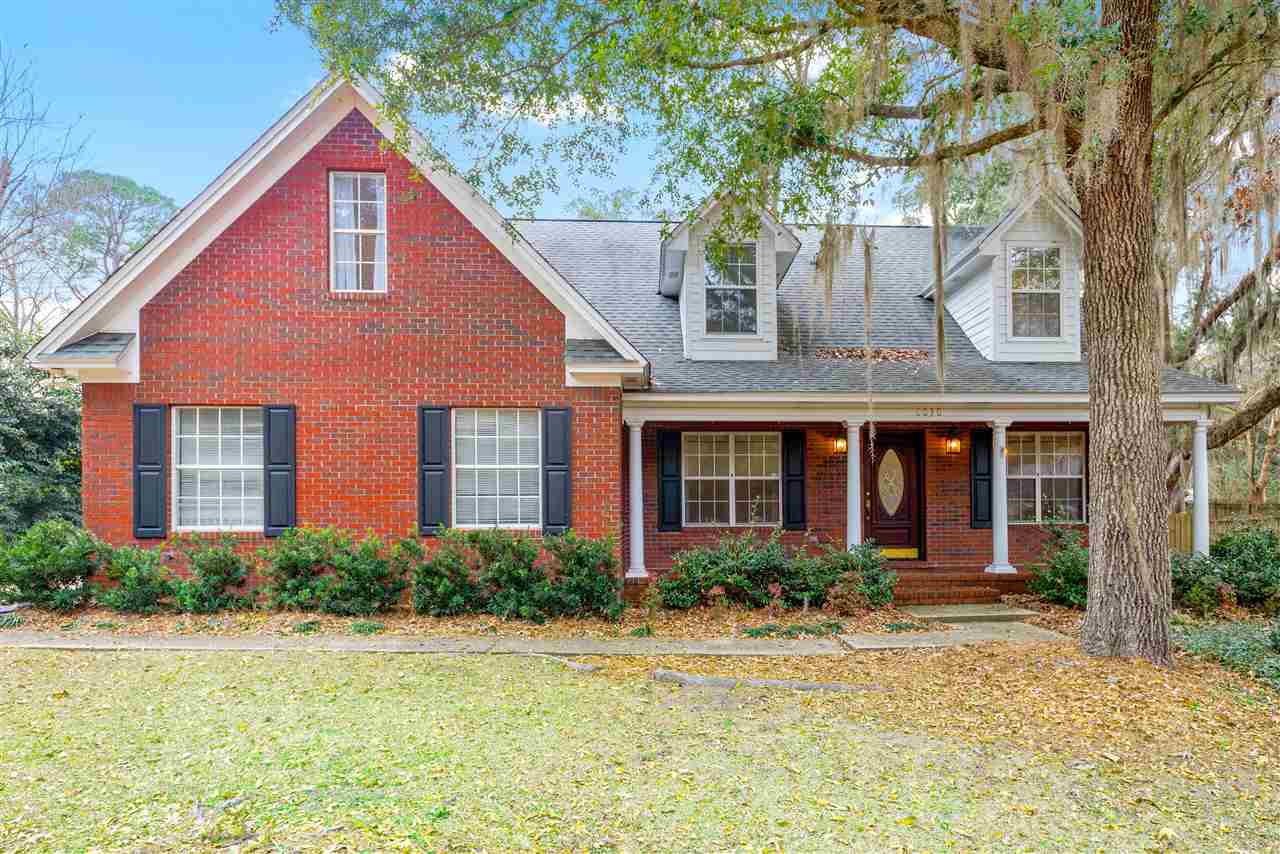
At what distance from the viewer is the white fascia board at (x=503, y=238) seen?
856 centimetres

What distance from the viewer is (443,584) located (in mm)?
8148

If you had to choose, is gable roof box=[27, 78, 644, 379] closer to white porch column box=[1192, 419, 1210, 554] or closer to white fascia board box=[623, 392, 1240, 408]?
white fascia board box=[623, 392, 1240, 408]

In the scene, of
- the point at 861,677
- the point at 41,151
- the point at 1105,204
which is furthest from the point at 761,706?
the point at 41,151

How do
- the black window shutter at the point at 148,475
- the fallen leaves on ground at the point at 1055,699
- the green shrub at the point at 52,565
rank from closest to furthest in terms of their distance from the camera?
the fallen leaves on ground at the point at 1055,699
the green shrub at the point at 52,565
the black window shutter at the point at 148,475

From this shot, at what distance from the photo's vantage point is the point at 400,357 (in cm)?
876

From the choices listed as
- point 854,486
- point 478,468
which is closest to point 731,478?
point 854,486

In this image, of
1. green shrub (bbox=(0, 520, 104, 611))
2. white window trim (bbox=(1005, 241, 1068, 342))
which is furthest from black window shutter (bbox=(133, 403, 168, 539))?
white window trim (bbox=(1005, 241, 1068, 342))

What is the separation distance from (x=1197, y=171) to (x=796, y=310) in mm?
5244

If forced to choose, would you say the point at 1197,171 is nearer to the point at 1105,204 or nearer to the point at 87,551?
the point at 1105,204

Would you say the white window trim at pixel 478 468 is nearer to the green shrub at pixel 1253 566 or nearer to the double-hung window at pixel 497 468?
the double-hung window at pixel 497 468

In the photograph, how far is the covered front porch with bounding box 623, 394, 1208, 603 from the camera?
35.5ft

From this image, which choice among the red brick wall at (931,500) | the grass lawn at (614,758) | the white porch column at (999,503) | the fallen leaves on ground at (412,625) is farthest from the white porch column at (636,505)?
the white porch column at (999,503)

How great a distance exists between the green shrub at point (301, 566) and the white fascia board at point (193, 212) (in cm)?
333

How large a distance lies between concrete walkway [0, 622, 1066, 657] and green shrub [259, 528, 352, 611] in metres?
0.86
